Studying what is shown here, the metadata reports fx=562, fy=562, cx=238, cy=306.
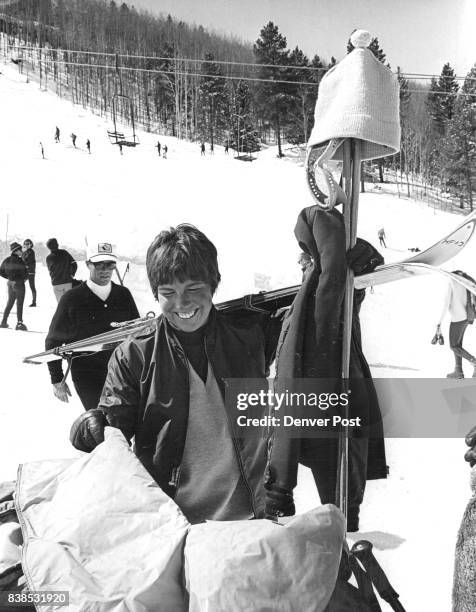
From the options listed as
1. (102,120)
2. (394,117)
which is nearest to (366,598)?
(394,117)

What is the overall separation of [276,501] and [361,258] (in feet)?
2.01

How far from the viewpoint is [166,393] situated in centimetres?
128

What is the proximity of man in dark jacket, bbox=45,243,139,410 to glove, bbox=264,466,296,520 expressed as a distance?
3.78ft

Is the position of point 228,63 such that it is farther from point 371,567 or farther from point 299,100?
point 371,567

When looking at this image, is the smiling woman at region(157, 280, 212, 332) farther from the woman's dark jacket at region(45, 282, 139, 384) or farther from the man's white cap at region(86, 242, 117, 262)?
the man's white cap at region(86, 242, 117, 262)

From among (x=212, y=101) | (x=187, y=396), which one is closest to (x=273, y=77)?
(x=212, y=101)

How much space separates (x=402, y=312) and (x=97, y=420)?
5.48 metres

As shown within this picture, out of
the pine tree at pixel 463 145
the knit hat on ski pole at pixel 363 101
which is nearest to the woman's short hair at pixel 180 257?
the knit hat on ski pole at pixel 363 101

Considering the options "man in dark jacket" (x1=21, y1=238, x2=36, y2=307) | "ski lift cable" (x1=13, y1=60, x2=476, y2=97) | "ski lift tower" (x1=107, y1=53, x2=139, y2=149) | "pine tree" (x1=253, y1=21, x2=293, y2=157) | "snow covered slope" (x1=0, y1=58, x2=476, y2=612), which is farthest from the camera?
"ski lift tower" (x1=107, y1=53, x2=139, y2=149)

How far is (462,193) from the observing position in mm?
5145

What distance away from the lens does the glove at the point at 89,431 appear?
3.97ft

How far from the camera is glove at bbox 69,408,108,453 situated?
1209 millimetres

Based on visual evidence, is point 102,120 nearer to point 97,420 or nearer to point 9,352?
point 9,352

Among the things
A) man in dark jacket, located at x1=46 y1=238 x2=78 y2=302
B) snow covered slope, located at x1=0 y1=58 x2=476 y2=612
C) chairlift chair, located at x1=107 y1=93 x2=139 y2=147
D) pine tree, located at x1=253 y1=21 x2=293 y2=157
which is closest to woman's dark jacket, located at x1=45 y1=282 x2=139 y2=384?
snow covered slope, located at x1=0 y1=58 x2=476 y2=612
